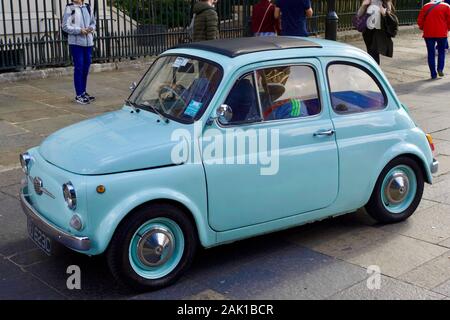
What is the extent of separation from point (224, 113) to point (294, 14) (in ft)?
21.1

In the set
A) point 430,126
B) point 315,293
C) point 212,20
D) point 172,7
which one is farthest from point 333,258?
point 172,7

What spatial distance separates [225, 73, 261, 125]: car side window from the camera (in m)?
4.84

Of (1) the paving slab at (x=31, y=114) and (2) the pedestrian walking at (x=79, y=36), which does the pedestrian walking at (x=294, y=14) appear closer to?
(2) the pedestrian walking at (x=79, y=36)

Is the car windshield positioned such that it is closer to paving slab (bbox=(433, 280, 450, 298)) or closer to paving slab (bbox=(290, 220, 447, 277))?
paving slab (bbox=(290, 220, 447, 277))

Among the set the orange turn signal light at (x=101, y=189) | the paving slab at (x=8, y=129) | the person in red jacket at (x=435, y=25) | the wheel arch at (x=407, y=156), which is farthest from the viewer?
the person in red jacket at (x=435, y=25)

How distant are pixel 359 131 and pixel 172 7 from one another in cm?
974

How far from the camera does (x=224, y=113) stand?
4738mm

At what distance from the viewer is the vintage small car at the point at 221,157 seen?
437 cm

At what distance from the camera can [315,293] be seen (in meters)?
4.51

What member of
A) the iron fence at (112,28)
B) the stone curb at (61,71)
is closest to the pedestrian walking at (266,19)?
the iron fence at (112,28)

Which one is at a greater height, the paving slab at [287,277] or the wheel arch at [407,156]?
the wheel arch at [407,156]

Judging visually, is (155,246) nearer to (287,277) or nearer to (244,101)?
(287,277)

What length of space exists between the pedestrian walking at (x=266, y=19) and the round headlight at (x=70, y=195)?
23.1ft

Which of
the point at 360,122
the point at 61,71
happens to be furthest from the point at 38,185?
the point at 61,71
